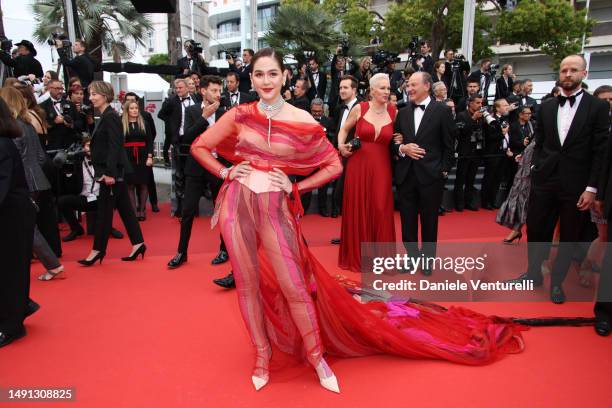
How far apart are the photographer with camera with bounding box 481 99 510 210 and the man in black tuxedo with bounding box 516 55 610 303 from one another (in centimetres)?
401

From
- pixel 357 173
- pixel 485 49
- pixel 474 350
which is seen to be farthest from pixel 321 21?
pixel 485 49

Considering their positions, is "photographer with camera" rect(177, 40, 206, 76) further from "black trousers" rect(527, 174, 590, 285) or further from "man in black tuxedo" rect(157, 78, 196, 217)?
"black trousers" rect(527, 174, 590, 285)

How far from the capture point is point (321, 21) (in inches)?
451

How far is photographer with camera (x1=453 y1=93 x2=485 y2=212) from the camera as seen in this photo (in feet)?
24.8

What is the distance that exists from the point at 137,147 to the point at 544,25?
18.9 meters

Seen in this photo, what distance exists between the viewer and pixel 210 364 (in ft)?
9.02

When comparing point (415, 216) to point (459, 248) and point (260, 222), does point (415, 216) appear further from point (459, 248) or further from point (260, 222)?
point (260, 222)

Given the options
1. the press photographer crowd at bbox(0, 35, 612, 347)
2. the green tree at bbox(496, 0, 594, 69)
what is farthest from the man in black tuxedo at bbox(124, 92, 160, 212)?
the green tree at bbox(496, 0, 594, 69)

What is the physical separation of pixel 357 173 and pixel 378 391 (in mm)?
2443

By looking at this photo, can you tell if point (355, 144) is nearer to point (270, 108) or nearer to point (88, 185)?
point (270, 108)

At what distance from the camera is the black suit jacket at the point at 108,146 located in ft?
15.0

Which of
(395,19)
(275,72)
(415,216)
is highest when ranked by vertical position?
(395,19)

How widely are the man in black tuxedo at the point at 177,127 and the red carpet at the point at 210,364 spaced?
2.92m

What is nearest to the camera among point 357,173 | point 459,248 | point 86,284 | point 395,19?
point 86,284
